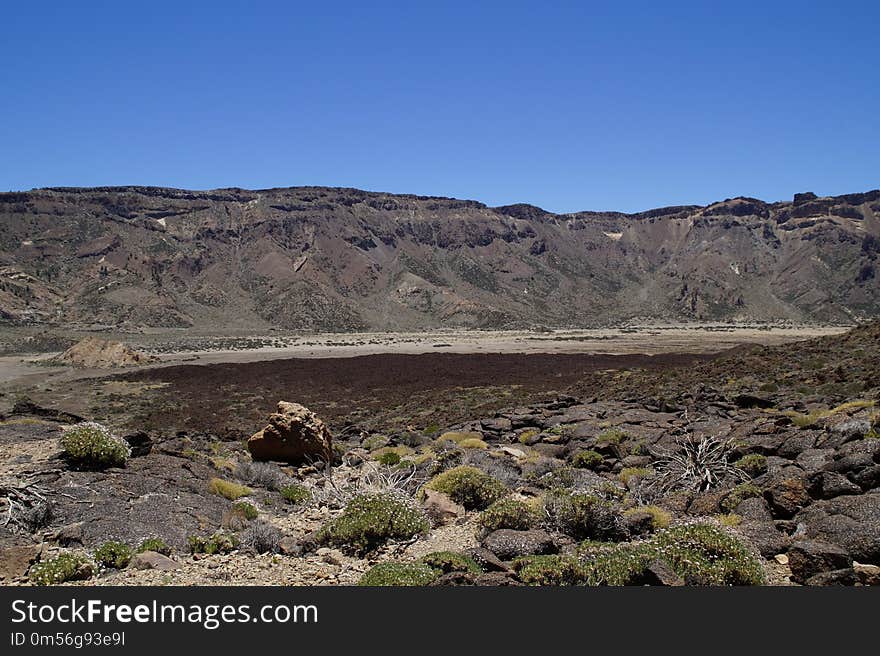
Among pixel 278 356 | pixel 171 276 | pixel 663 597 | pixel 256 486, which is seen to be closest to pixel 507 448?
pixel 256 486

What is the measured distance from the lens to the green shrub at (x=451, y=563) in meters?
7.06

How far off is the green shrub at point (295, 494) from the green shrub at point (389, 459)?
10.3 feet

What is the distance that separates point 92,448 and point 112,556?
4.33 meters

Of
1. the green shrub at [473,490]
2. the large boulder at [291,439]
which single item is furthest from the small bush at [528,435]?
the green shrub at [473,490]

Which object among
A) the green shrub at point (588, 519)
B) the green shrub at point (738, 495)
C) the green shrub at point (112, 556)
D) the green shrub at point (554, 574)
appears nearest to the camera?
the green shrub at point (554, 574)

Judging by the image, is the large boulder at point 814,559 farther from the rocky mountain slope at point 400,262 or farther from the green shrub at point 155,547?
the rocky mountain slope at point 400,262

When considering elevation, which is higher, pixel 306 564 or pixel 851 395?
pixel 851 395

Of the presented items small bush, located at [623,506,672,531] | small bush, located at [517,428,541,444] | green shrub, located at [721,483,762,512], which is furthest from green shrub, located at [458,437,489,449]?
green shrub, located at [721,483,762,512]

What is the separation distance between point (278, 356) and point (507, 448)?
5189 cm

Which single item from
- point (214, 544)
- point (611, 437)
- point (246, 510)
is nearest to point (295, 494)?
point (246, 510)

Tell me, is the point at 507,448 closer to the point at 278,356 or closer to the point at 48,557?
the point at 48,557

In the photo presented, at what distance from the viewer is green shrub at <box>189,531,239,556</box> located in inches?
332

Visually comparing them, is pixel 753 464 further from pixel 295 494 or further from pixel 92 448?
pixel 92 448

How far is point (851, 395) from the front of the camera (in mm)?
16141
